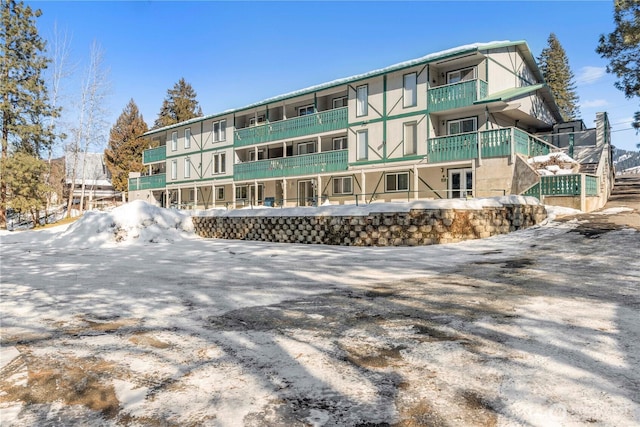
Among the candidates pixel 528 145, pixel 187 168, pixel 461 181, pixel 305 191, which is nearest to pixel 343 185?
pixel 305 191

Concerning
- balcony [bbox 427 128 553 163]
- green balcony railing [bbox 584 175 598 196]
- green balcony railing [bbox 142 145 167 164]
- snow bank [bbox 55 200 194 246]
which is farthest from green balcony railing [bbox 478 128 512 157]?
green balcony railing [bbox 142 145 167 164]

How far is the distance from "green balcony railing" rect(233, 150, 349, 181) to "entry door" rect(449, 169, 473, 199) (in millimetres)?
6374

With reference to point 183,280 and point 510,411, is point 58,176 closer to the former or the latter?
point 183,280

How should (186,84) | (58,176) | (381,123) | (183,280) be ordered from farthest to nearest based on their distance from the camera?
(186,84), (58,176), (381,123), (183,280)

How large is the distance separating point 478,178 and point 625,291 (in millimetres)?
13593

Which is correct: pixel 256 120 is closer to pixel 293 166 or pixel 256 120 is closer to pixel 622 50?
pixel 293 166

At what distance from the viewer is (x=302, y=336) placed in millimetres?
4254

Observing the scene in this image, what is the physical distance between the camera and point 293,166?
27016 mm

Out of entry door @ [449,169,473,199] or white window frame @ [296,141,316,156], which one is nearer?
entry door @ [449,169,473,199]

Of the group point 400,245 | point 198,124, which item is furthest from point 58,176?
point 400,245

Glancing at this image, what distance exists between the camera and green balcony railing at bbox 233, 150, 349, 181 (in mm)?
25000

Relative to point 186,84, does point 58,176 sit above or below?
below

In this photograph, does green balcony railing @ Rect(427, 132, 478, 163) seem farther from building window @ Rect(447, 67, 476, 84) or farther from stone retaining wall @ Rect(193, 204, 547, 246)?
stone retaining wall @ Rect(193, 204, 547, 246)

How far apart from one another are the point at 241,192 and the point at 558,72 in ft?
166
